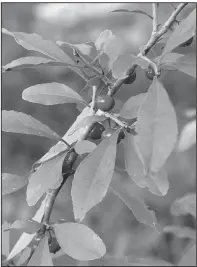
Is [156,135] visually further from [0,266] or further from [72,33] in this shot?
[72,33]

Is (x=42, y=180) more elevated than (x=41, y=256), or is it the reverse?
(x=42, y=180)

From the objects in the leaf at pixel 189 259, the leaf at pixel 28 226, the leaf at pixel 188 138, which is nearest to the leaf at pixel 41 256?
the leaf at pixel 28 226

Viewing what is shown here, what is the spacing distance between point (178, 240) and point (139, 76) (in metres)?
0.64

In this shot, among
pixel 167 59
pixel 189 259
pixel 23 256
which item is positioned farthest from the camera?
pixel 189 259

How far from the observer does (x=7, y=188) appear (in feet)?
2.72

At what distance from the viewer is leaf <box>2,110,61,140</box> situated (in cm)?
77

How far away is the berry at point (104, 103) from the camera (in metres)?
0.73

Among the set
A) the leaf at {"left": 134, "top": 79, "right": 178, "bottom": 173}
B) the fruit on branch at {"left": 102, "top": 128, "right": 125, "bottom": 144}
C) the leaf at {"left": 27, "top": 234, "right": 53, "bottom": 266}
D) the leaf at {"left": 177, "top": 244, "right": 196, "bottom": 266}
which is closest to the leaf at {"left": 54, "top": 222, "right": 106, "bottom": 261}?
the leaf at {"left": 27, "top": 234, "right": 53, "bottom": 266}

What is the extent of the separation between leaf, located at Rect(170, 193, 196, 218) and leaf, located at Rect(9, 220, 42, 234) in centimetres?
55

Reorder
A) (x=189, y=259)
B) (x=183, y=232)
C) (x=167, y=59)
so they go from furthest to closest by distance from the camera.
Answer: (x=183, y=232) → (x=189, y=259) → (x=167, y=59)

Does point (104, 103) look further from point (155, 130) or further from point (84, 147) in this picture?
point (155, 130)

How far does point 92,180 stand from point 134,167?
0.19 ft

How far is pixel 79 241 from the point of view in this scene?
734 millimetres

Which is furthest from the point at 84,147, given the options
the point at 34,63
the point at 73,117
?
the point at 73,117
